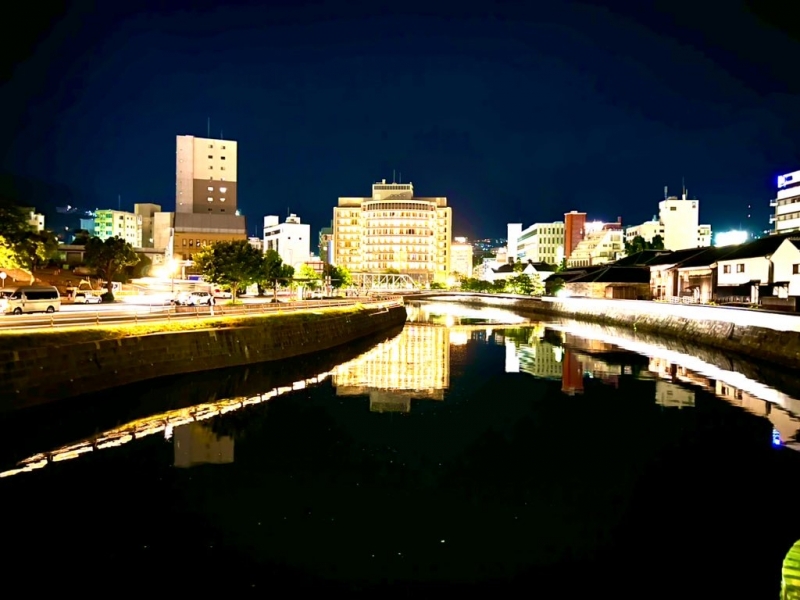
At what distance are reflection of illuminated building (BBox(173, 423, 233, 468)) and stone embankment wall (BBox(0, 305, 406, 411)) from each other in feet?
21.9

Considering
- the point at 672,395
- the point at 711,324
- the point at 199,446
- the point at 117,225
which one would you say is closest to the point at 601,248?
the point at 711,324

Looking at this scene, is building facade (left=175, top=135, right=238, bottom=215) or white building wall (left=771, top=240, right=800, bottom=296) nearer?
white building wall (left=771, top=240, right=800, bottom=296)

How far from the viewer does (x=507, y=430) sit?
83.6 ft

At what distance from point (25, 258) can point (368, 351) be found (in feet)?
120

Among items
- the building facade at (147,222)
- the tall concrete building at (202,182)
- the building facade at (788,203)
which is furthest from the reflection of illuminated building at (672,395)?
the building facade at (147,222)

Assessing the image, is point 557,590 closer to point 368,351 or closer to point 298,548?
point 298,548

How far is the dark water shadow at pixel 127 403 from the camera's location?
73.3 feet

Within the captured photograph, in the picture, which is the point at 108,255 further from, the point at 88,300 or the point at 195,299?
the point at 195,299

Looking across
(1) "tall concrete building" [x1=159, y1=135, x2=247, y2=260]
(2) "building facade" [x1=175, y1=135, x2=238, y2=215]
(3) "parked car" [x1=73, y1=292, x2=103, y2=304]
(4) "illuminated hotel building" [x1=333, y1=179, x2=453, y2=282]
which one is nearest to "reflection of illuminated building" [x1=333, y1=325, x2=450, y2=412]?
(3) "parked car" [x1=73, y1=292, x2=103, y2=304]

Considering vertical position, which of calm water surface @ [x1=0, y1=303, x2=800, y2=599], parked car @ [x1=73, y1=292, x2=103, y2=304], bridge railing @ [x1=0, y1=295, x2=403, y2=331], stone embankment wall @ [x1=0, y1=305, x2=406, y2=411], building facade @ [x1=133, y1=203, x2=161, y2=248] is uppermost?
building facade @ [x1=133, y1=203, x2=161, y2=248]

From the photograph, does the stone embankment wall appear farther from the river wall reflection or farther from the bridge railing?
the river wall reflection

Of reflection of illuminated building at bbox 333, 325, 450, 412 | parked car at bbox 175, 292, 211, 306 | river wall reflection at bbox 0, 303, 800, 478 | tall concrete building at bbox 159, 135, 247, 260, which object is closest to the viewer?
river wall reflection at bbox 0, 303, 800, 478

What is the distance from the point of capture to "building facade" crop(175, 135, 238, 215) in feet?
489

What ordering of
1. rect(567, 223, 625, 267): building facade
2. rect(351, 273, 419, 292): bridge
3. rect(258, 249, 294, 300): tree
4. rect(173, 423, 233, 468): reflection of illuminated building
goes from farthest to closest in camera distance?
1. rect(351, 273, 419, 292): bridge
2. rect(567, 223, 625, 267): building facade
3. rect(258, 249, 294, 300): tree
4. rect(173, 423, 233, 468): reflection of illuminated building
